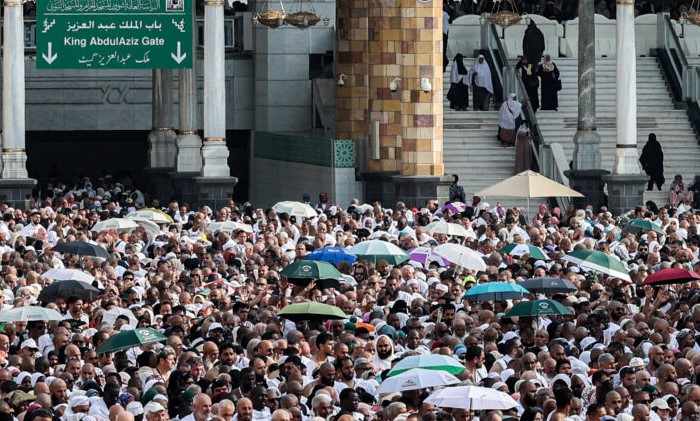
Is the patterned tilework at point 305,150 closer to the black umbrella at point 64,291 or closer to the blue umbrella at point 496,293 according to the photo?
the black umbrella at point 64,291

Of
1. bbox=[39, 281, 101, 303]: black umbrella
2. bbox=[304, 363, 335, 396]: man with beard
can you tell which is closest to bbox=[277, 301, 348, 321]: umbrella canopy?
bbox=[39, 281, 101, 303]: black umbrella

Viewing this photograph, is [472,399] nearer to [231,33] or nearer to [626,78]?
[626,78]

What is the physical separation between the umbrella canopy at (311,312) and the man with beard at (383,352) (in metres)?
1.33

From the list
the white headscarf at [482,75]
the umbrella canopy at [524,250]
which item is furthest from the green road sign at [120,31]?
the umbrella canopy at [524,250]

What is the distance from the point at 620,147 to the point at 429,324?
16776 millimetres

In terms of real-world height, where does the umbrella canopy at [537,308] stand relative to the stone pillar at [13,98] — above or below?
below

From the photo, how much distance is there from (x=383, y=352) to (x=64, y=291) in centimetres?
453

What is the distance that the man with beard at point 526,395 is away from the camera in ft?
54.8

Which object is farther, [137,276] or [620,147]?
[620,147]

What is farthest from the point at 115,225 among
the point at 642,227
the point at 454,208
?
the point at 642,227

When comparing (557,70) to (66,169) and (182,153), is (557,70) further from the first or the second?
(66,169)

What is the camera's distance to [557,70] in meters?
40.1

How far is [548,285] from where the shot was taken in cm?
2252

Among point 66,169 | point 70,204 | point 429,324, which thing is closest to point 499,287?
point 429,324
